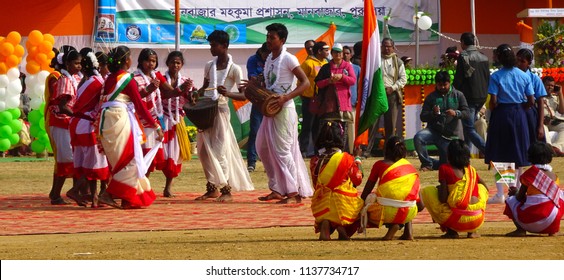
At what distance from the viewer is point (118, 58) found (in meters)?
15.3

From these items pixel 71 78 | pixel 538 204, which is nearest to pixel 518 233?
pixel 538 204

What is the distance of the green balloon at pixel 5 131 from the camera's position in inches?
907

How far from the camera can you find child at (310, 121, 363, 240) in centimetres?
1190

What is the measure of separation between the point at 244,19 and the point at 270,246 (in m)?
17.3

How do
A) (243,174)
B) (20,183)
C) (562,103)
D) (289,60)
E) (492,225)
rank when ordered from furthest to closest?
(562,103) → (20,183) → (243,174) → (289,60) → (492,225)

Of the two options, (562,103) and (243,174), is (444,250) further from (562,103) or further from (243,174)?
(562,103)

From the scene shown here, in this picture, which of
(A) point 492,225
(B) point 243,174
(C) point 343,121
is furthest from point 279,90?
(C) point 343,121

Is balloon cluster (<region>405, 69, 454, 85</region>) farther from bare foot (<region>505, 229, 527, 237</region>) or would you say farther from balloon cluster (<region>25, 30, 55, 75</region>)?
bare foot (<region>505, 229, 527, 237</region>)

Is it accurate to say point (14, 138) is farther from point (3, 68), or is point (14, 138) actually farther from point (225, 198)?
point (225, 198)

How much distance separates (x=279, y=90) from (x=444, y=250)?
468 centimetres

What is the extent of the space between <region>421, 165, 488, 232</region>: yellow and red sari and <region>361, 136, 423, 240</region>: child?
0.28 meters

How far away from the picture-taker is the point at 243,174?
1695cm

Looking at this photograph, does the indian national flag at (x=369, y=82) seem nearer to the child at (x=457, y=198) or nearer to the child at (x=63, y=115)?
the child at (x=457, y=198)

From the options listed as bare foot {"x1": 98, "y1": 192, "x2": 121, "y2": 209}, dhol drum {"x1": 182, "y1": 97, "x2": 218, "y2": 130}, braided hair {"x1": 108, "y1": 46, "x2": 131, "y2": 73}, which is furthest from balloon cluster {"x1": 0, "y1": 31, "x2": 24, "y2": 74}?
braided hair {"x1": 108, "y1": 46, "x2": 131, "y2": 73}
